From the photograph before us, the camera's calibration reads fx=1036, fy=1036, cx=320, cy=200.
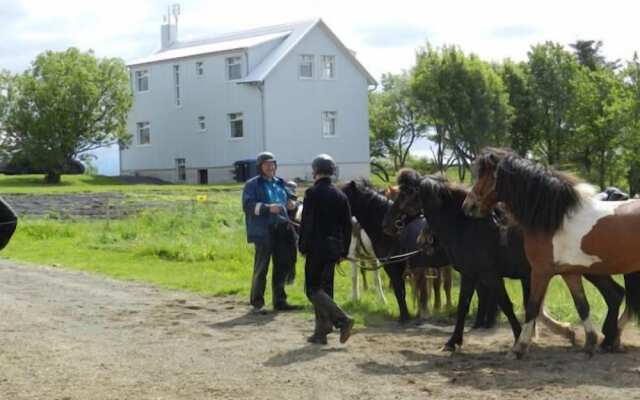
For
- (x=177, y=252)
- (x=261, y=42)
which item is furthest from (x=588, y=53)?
(x=177, y=252)

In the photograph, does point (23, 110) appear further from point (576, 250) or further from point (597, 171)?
point (576, 250)

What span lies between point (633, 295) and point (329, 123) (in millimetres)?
48557

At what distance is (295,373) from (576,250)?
300 centimetres

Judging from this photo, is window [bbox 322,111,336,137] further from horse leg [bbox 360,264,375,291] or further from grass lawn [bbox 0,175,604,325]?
horse leg [bbox 360,264,375,291]

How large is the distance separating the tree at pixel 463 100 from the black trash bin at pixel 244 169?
12460mm

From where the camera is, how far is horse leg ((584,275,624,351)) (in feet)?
34.8

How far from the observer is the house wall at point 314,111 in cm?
5644

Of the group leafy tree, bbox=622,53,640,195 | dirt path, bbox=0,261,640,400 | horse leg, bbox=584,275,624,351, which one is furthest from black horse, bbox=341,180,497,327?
leafy tree, bbox=622,53,640,195

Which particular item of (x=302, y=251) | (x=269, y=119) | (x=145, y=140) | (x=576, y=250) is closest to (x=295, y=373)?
(x=302, y=251)

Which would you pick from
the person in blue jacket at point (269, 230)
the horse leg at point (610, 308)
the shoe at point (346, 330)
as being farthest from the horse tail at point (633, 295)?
the person in blue jacket at point (269, 230)

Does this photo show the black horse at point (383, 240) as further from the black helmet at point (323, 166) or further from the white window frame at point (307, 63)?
the white window frame at point (307, 63)

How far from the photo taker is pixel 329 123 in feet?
194

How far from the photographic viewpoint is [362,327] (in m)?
12.9

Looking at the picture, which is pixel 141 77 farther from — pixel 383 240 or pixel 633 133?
pixel 383 240
